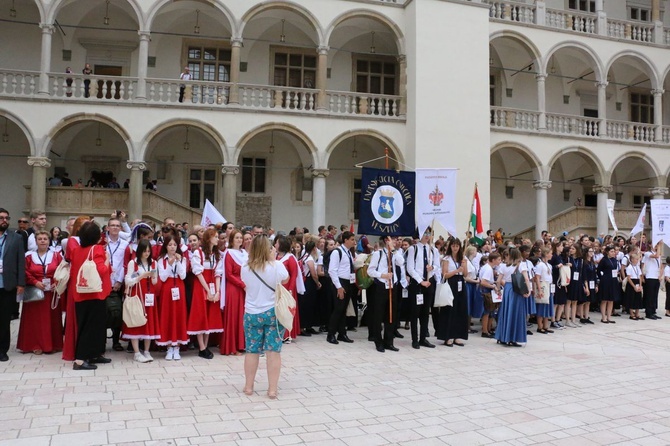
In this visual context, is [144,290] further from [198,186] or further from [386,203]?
[198,186]

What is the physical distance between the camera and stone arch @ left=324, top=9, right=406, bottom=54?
19.8 m

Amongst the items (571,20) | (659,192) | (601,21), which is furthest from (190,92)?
(659,192)

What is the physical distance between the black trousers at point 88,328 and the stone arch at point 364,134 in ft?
44.0

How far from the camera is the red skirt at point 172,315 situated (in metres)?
7.39

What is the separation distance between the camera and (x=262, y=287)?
18.4ft

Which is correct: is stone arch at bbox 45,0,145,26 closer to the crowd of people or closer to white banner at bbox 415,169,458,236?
the crowd of people

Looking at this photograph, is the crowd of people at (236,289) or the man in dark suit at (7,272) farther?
the man in dark suit at (7,272)

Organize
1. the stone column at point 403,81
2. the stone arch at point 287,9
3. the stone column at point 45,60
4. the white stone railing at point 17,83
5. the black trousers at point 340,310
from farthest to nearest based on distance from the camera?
1. the stone column at point 403,81
2. the stone arch at point 287,9
3. the stone column at point 45,60
4. the white stone railing at point 17,83
5. the black trousers at point 340,310

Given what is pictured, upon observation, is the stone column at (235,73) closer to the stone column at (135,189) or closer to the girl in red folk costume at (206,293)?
the stone column at (135,189)

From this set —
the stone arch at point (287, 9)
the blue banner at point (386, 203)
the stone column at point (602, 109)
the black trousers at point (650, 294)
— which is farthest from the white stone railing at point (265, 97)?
the stone column at point (602, 109)

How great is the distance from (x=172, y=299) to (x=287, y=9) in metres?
15.1

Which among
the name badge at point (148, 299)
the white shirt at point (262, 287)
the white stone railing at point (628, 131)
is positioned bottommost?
the name badge at point (148, 299)

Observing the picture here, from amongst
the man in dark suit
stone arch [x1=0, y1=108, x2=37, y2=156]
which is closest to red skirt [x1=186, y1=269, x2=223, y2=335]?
the man in dark suit

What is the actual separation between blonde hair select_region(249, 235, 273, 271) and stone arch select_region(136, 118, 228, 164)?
537 inches
